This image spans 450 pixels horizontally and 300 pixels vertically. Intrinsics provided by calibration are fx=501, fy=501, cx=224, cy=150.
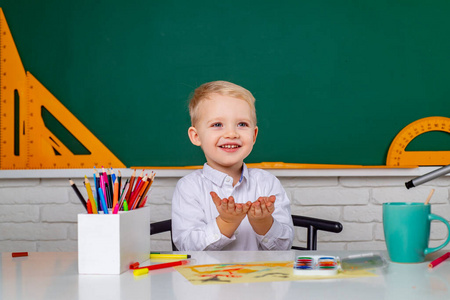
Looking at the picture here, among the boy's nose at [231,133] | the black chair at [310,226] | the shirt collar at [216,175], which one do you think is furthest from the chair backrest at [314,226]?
the boy's nose at [231,133]

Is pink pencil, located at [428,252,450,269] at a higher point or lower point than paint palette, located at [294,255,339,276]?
lower

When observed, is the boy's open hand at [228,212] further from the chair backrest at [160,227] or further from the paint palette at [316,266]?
the chair backrest at [160,227]

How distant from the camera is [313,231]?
4.46 ft

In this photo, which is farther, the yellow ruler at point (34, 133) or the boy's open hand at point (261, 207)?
the yellow ruler at point (34, 133)

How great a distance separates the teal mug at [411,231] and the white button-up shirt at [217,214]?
0.36 m

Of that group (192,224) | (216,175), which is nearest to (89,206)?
(192,224)

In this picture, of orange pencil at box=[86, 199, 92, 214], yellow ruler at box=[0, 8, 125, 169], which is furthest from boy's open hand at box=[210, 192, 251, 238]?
yellow ruler at box=[0, 8, 125, 169]

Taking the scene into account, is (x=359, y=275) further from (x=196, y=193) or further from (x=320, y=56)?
(x=320, y=56)

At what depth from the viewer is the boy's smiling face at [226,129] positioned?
4.24ft

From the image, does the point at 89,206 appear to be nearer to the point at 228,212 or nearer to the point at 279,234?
the point at 228,212

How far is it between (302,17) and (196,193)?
0.80 meters

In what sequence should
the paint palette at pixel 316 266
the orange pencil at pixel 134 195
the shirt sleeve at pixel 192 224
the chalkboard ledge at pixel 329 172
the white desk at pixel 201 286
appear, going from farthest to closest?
the chalkboard ledge at pixel 329 172
the shirt sleeve at pixel 192 224
the orange pencil at pixel 134 195
the paint palette at pixel 316 266
the white desk at pixel 201 286

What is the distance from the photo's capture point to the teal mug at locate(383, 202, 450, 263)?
0.82m

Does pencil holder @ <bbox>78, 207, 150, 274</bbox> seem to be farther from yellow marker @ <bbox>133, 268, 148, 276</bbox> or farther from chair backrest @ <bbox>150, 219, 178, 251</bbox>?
chair backrest @ <bbox>150, 219, 178, 251</bbox>
